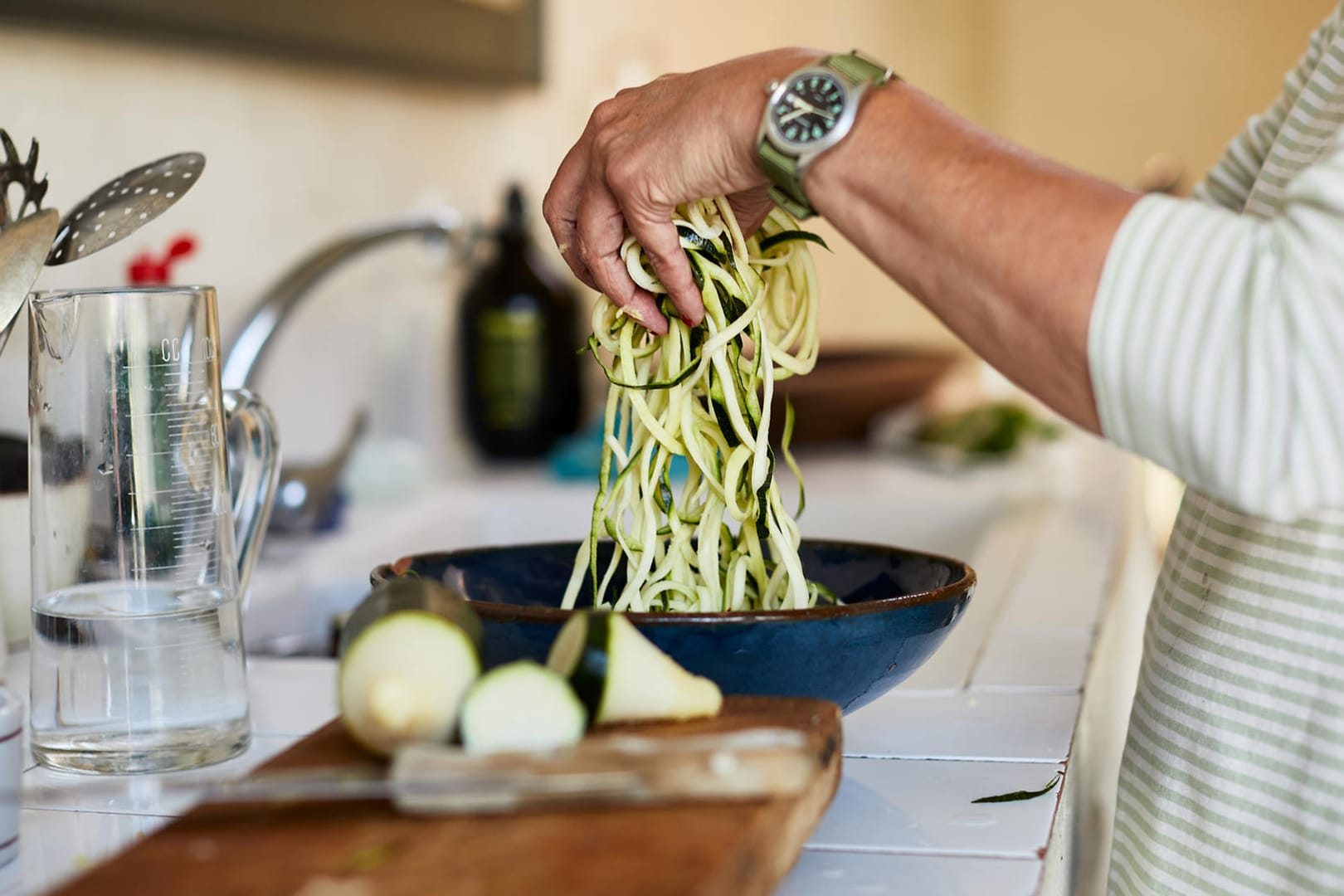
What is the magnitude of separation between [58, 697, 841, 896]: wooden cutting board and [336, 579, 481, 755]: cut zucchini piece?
3 centimetres

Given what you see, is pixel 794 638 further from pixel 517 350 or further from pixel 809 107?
pixel 517 350

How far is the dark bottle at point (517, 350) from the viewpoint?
1.88 metres

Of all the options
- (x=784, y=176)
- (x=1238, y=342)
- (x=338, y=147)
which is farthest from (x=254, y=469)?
(x=338, y=147)

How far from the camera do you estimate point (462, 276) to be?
6.63 ft

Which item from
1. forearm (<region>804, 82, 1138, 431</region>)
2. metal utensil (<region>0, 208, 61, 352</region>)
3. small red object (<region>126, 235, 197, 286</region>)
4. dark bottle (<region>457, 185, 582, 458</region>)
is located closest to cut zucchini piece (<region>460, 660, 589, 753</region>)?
forearm (<region>804, 82, 1138, 431</region>)

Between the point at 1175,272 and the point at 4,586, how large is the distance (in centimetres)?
79

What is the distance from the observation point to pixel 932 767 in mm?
783

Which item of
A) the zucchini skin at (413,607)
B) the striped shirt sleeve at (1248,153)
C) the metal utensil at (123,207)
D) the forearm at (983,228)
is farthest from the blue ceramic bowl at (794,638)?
the striped shirt sleeve at (1248,153)

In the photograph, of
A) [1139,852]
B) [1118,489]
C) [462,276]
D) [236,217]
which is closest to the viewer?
[1139,852]

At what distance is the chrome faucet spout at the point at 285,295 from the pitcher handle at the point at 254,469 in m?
0.36

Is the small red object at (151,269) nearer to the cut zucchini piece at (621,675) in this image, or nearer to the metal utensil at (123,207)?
the metal utensil at (123,207)

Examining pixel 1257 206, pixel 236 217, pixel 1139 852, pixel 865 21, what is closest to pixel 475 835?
pixel 1139 852

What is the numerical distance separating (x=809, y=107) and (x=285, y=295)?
0.81 metres

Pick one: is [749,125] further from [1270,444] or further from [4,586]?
[4,586]
